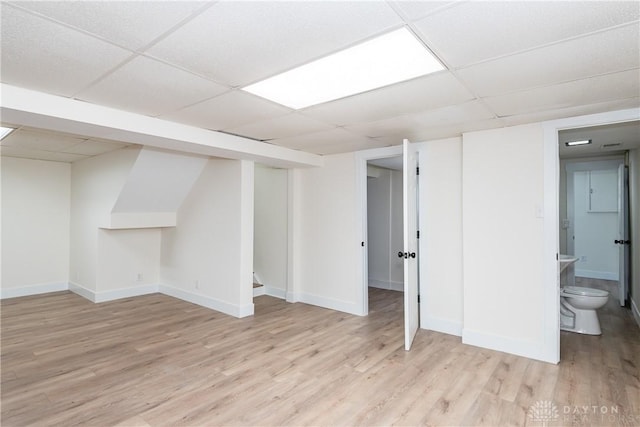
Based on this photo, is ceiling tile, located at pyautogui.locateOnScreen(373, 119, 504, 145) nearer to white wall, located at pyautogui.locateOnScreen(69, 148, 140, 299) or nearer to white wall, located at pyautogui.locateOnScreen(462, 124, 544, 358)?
white wall, located at pyautogui.locateOnScreen(462, 124, 544, 358)

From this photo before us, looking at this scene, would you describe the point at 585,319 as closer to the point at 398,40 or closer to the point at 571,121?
the point at 571,121

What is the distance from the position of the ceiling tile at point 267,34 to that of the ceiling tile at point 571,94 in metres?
1.43

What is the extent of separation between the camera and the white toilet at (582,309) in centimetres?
380

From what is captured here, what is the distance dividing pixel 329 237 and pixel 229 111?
259 centimetres

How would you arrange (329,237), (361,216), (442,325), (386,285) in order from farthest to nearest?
1. (386,285)
2. (329,237)
3. (361,216)
4. (442,325)

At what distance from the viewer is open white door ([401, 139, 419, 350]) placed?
3414 mm

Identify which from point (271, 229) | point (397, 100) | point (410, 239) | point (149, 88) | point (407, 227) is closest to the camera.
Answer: point (149, 88)

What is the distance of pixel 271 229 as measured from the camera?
19.0 feet

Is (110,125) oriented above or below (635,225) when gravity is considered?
above

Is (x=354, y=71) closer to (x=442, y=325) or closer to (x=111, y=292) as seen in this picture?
(x=442, y=325)

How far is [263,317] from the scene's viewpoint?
4.49 meters

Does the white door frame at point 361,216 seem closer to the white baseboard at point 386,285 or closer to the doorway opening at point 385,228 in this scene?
the doorway opening at point 385,228

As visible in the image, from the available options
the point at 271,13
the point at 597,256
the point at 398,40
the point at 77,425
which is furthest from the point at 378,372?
the point at 597,256

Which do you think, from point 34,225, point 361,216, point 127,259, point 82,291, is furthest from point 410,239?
point 34,225
